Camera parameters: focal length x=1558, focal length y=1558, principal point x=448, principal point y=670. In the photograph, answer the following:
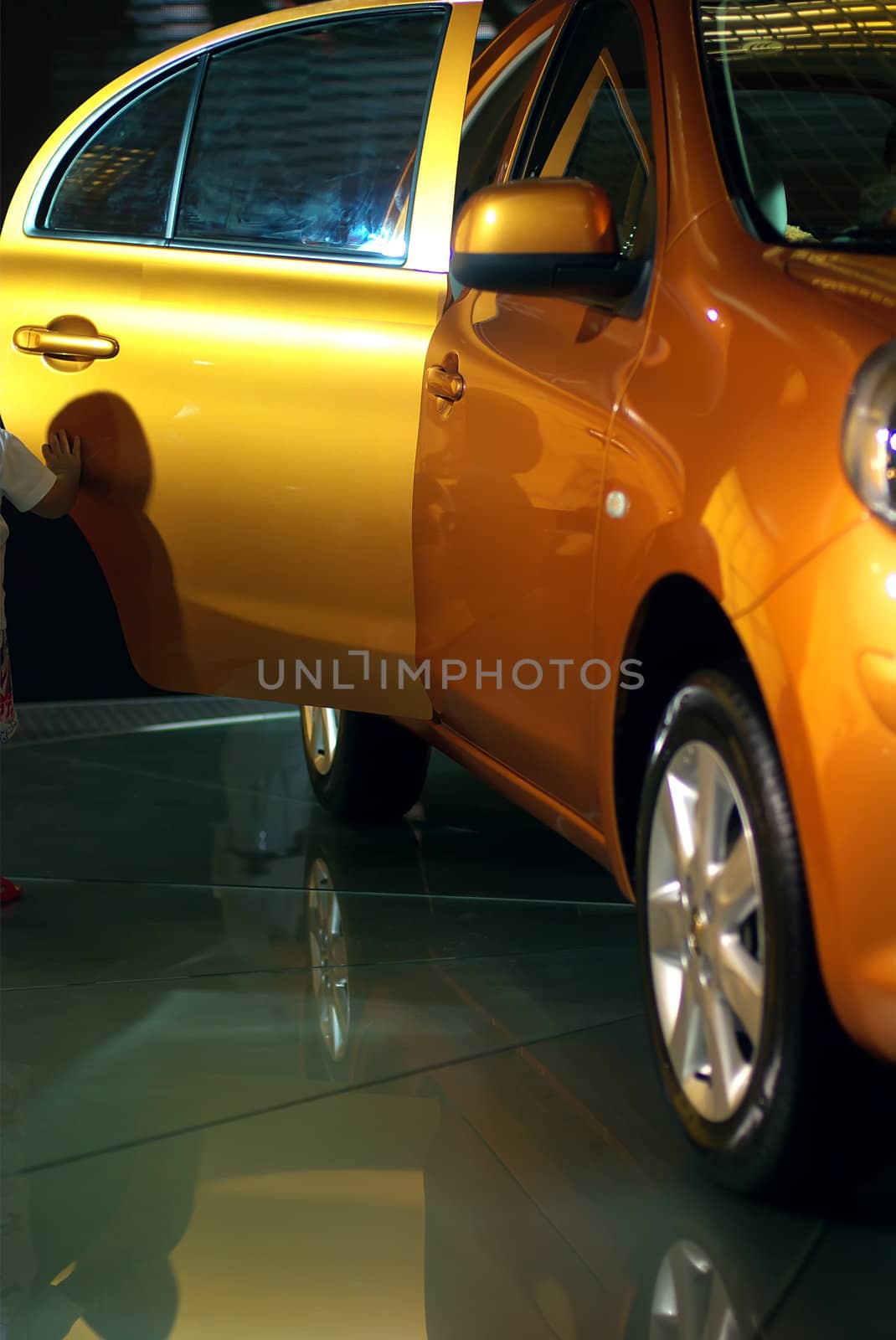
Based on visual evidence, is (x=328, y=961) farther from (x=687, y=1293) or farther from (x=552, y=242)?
(x=552, y=242)

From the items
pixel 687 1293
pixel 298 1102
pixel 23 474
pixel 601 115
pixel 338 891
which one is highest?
pixel 601 115

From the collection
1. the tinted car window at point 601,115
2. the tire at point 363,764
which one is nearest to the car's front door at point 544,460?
the tinted car window at point 601,115

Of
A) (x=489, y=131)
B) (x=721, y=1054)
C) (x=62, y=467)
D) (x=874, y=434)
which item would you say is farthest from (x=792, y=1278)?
(x=489, y=131)

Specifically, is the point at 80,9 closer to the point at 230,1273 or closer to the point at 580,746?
the point at 580,746

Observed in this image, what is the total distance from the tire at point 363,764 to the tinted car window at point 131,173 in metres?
1.06

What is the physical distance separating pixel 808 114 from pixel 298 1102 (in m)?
1.44

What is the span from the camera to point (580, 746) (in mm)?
1947

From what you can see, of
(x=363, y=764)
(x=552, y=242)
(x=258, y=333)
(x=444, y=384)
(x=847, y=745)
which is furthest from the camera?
(x=363, y=764)

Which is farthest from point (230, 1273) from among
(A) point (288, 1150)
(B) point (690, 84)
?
(B) point (690, 84)

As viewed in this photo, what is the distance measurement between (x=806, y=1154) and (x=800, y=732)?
1.51ft

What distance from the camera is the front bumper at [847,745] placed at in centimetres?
132

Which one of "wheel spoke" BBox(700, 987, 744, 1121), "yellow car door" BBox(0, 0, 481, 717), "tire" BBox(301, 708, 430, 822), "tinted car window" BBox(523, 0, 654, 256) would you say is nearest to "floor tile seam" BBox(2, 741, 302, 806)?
"tire" BBox(301, 708, 430, 822)

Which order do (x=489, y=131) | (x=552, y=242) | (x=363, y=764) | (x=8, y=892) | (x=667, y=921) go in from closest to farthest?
1. (x=667, y=921)
2. (x=552, y=242)
3. (x=489, y=131)
4. (x=8, y=892)
5. (x=363, y=764)

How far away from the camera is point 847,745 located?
1.34m
